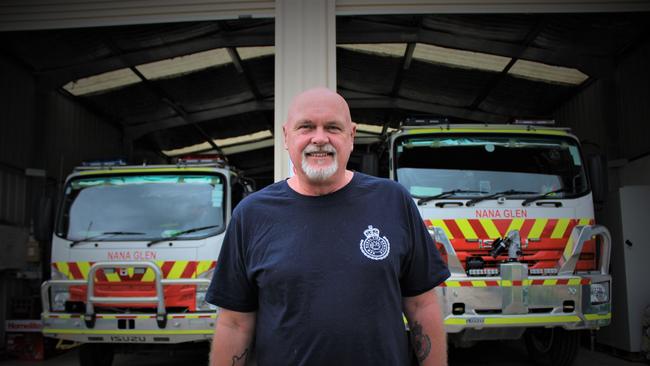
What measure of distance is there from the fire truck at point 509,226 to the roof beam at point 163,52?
3443 millimetres

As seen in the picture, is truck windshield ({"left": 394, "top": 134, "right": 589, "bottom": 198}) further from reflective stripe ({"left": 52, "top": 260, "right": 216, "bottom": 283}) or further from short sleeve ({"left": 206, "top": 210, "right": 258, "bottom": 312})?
short sleeve ({"left": 206, "top": 210, "right": 258, "bottom": 312})

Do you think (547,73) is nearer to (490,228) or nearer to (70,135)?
(490,228)

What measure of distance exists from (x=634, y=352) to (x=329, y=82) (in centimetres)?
477

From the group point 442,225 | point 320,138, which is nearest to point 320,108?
point 320,138

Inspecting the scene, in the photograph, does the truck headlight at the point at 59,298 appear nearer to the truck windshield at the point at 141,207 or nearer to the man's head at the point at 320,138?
the truck windshield at the point at 141,207

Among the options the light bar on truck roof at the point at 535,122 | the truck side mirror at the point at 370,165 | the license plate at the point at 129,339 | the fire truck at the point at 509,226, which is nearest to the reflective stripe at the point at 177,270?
the license plate at the point at 129,339

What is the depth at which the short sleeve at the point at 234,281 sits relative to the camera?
214 cm

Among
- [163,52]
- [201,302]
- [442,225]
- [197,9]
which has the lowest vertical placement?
[201,302]

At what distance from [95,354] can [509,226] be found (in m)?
4.78

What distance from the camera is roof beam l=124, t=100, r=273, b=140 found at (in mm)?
12344

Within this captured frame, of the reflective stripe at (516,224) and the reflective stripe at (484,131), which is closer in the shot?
the reflective stripe at (516,224)

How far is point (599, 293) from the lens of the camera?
18.7 ft

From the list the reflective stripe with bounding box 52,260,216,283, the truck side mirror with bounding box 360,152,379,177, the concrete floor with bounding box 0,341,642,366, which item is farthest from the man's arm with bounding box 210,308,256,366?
the concrete floor with bounding box 0,341,642,366

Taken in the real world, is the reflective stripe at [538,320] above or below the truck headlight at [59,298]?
below
